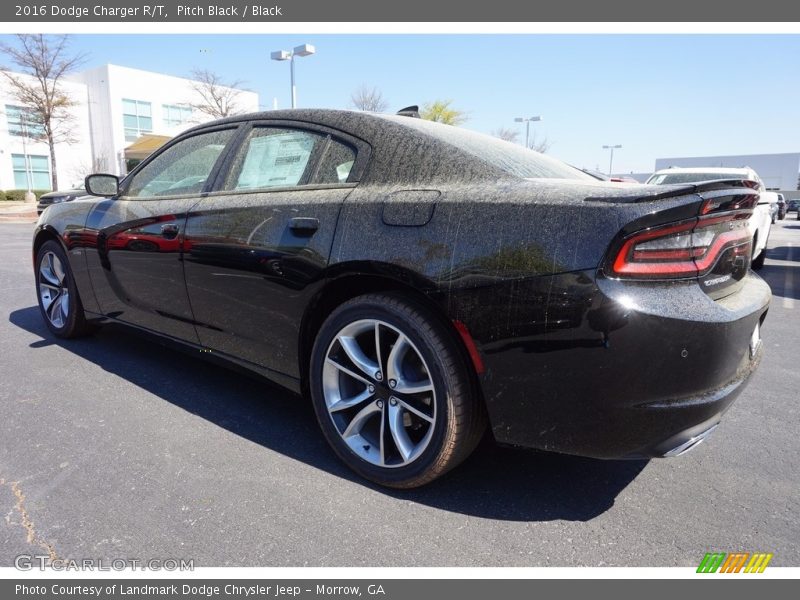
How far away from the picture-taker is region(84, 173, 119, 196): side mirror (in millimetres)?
3859

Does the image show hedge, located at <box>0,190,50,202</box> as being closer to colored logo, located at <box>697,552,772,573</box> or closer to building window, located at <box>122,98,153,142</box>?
building window, located at <box>122,98,153,142</box>

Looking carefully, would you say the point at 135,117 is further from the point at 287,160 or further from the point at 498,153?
the point at 498,153

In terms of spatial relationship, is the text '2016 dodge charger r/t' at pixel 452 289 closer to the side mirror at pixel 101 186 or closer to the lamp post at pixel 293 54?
the side mirror at pixel 101 186

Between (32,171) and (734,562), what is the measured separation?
42.0 meters

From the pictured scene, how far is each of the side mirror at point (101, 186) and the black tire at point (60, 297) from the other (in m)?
0.61

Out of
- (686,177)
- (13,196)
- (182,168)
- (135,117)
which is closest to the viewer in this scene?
(182,168)

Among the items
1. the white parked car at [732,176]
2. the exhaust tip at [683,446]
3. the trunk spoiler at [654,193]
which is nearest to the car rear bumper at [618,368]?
the exhaust tip at [683,446]

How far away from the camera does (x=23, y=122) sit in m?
29.2

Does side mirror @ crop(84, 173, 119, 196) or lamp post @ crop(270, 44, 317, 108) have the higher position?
lamp post @ crop(270, 44, 317, 108)

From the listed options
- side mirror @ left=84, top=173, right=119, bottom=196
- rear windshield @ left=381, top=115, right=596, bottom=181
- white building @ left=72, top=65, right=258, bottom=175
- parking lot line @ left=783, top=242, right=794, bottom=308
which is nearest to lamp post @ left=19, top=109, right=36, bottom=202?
white building @ left=72, top=65, right=258, bottom=175

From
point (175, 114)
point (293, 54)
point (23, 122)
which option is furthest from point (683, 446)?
point (175, 114)

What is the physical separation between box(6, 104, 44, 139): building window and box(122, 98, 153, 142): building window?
22.7ft

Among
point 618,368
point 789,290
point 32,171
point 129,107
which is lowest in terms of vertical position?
point 789,290

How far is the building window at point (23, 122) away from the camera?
28466 mm
